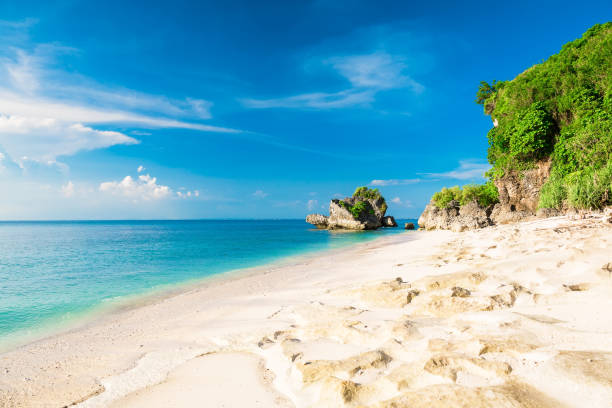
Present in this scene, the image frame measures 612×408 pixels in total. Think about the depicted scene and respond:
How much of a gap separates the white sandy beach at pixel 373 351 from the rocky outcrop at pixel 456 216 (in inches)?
946

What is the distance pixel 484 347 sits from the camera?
273 centimetres

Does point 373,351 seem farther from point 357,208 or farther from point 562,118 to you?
point 357,208

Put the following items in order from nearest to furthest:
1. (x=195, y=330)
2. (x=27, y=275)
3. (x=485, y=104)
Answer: (x=195, y=330)
(x=27, y=275)
(x=485, y=104)

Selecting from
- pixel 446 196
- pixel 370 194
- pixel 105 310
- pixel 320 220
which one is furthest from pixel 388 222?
pixel 105 310

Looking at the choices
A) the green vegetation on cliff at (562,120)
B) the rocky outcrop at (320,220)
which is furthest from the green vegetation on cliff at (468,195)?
the rocky outcrop at (320,220)

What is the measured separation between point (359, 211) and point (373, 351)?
53999 millimetres

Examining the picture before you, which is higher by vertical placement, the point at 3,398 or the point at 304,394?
the point at 304,394

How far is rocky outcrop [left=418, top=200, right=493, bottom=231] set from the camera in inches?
Result: 1103

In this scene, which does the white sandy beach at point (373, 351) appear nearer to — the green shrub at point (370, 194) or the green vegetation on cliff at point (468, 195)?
the green vegetation on cliff at point (468, 195)

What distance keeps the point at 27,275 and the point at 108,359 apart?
13.7 m

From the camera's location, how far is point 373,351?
3094 millimetres

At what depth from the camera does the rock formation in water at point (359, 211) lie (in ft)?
183

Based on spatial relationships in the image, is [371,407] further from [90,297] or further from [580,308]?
[90,297]

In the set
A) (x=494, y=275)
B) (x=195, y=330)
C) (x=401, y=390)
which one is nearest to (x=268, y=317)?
(x=195, y=330)
